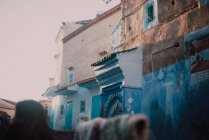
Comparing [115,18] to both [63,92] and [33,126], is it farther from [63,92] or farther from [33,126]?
[33,126]

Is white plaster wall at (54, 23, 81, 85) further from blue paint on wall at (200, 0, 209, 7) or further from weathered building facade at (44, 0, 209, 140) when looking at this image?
blue paint on wall at (200, 0, 209, 7)

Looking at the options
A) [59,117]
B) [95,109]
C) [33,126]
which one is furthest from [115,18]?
[33,126]

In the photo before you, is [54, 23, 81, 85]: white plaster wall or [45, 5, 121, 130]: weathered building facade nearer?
[45, 5, 121, 130]: weathered building facade

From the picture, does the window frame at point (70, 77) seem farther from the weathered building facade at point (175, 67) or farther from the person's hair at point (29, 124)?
the person's hair at point (29, 124)

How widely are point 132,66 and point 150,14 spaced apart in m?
2.72

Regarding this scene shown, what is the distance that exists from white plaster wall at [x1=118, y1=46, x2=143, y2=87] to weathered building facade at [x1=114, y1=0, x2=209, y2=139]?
228 millimetres

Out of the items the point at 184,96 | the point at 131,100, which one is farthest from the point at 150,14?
the point at 184,96

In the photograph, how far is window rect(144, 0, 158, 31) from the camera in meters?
11.8

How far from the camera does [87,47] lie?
76.5ft

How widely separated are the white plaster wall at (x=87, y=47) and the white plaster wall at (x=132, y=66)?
837 cm

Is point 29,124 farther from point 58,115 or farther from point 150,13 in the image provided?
point 58,115

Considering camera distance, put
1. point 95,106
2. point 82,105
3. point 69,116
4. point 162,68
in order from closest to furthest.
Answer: point 162,68, point 95,106, point 82,105, point 69,116

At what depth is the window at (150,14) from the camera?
38.6ft

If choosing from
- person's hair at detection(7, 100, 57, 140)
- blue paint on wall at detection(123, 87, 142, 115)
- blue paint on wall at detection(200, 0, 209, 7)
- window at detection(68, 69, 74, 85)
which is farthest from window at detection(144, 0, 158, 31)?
window at detection(68, 69, 74, 85)
